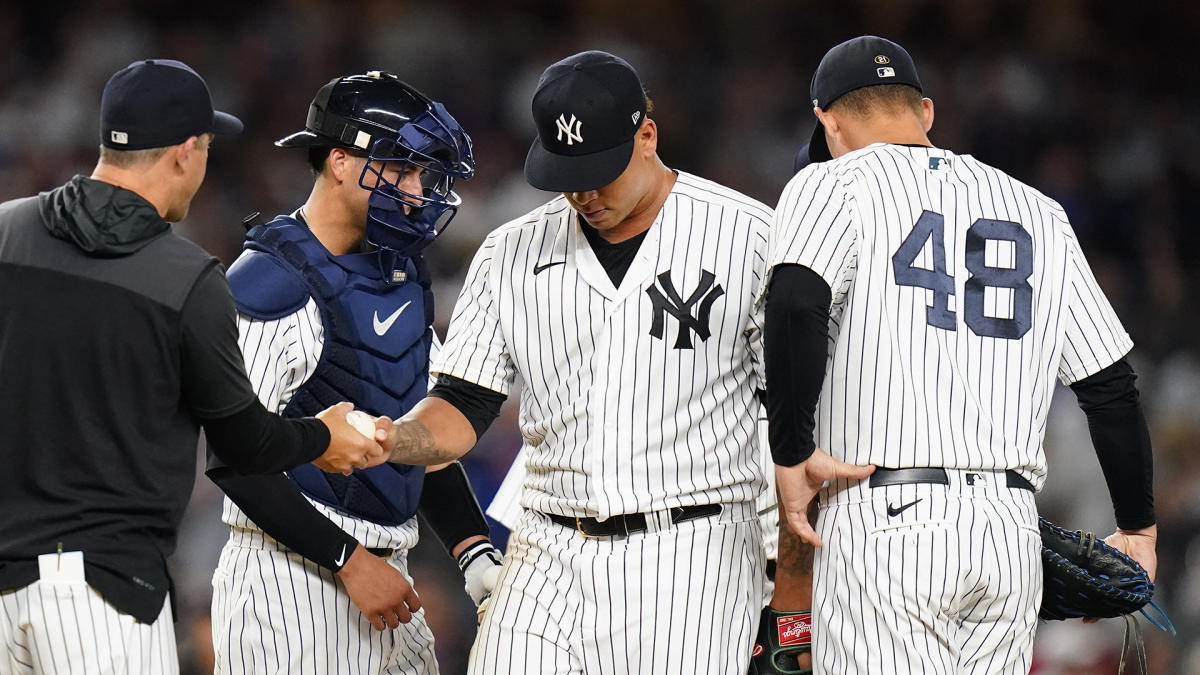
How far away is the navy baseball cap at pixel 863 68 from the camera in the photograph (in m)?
3.27

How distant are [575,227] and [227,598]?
1243 mm

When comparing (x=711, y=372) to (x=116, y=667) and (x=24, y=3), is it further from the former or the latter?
(x=24, y=3)

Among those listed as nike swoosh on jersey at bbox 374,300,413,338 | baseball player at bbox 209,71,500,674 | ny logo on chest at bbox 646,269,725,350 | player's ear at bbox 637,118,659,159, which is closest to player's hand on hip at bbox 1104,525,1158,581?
ny logo on chest at bbox 646,269,725,350

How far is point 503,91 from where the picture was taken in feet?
25.6

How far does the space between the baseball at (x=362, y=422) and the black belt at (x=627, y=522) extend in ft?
1.72

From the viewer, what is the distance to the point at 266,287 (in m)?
3.29

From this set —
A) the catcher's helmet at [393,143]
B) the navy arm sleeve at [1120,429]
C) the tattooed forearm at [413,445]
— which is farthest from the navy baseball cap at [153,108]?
the navy arm sleeve at [1120,429]

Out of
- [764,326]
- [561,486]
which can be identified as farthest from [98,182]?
[764,326]

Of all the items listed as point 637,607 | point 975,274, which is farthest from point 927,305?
point 637,607

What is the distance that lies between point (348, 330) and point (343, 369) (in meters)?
0.10

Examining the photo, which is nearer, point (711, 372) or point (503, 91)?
point (711, 372)

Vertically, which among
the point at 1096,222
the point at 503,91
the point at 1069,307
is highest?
the point at 503,91

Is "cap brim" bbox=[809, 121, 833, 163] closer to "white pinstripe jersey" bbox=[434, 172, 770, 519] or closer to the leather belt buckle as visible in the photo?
"white pinstripe jersey" bbox=[434, 172, 770, 519]

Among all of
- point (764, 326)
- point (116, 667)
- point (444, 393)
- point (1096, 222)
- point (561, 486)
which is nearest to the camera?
point (116, 667)
